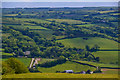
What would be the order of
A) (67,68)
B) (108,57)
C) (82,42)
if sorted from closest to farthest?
(67,68), (108,57), (82,42)

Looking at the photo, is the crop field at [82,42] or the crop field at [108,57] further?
the crop field at [82,42]

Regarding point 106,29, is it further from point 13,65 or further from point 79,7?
point 13,65

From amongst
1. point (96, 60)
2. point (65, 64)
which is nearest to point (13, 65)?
point (65, 64)

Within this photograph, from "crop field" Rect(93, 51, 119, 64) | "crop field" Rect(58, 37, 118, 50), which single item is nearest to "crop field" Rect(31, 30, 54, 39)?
"crop field" Rect(58, 37, 118, 50)

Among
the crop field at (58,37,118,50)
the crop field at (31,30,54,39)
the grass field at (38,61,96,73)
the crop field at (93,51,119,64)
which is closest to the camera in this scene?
the grass field at (38,61,96,73)

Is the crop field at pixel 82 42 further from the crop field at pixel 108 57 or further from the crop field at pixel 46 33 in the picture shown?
the crop field at pixel 108 57

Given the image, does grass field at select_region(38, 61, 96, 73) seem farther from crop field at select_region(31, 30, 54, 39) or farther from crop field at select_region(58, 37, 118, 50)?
crop field at select_region(31, 30, 54, 39)

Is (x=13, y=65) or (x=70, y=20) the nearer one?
(x=13, y=65)

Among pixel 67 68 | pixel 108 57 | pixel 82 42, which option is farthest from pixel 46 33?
pixel 67 68

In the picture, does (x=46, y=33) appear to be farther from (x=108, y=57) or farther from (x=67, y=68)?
(x=67, y=68)

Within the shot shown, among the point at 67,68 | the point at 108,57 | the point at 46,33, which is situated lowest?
the point at 67,68

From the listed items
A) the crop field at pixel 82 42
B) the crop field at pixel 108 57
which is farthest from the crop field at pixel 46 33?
the crop field at pixel 108 57
